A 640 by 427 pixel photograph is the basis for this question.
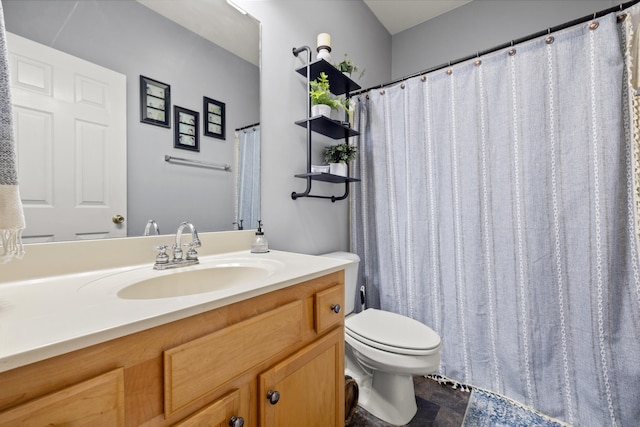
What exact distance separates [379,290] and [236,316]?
52.6 inches

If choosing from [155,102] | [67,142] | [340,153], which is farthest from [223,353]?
[340,153]

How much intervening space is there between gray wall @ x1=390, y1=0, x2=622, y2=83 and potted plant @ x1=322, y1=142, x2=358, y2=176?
4.31 ft

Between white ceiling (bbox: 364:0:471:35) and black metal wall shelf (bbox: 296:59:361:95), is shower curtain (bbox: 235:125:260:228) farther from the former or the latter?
white ceiling (bbox: 364:0:471:35)

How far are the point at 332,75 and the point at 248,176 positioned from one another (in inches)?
30.0

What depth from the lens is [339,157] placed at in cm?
156

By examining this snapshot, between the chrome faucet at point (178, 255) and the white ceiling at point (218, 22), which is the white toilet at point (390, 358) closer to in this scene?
the chrome faucet at point (178, 255)

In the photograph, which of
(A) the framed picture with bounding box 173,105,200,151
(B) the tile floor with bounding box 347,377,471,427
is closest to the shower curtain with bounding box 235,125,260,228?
(A) the framed picture with bounding box 173,105,200,151

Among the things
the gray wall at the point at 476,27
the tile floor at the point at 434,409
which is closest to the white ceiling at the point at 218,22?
the gray wall at the point at 476,27

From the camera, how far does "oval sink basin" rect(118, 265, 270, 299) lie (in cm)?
75

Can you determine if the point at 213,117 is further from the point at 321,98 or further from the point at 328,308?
the point at 328,308

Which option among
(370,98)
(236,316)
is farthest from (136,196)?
(370,98)

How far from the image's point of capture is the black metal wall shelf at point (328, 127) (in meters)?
1.40

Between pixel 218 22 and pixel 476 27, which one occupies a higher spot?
pixel 476 27

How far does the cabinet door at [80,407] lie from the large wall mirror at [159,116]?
1.86 feet
